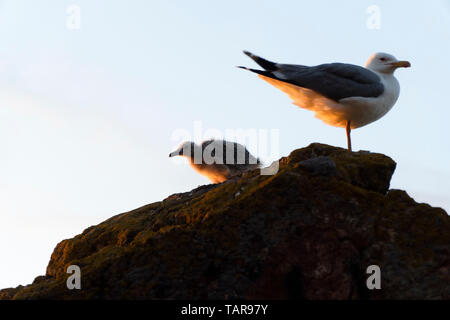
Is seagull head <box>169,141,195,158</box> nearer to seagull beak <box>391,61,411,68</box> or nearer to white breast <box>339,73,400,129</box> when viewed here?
white breast <box>339,73,400,129</box>

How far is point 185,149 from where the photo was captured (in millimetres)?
12844

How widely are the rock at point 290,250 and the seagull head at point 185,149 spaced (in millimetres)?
7131

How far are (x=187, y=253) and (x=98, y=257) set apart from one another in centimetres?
102

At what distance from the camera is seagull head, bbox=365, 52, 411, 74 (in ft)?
30.8

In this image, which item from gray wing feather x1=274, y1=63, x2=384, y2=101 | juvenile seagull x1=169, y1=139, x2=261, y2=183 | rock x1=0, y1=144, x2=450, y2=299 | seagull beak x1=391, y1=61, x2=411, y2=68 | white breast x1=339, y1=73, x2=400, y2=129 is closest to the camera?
rock x1=0, y1=144, x2=450, y2=299

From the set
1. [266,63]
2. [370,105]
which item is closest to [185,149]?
[266,63]

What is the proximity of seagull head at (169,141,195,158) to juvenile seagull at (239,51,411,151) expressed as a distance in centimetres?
385

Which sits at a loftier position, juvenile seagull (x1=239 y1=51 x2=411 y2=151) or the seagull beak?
the seagull beak

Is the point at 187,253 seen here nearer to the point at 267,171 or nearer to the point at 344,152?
the point at 267,171

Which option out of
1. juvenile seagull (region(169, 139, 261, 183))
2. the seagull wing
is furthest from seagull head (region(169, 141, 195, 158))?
the seagull wing

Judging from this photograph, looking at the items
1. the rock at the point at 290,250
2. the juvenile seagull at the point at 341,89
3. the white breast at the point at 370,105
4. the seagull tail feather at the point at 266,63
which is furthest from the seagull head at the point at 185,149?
the rock at the point at 290,250
